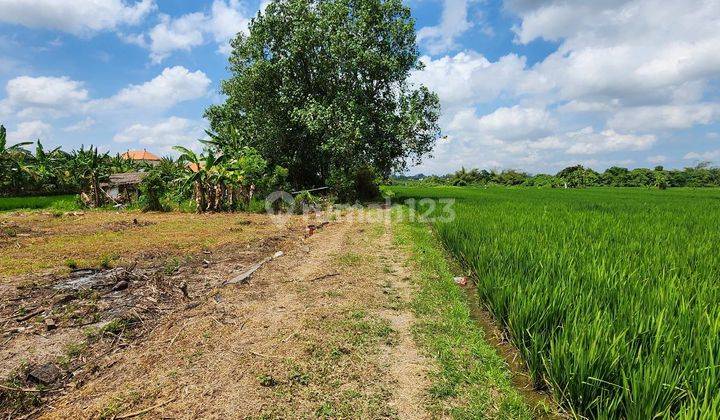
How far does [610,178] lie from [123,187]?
195 feet

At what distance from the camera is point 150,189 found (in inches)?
651

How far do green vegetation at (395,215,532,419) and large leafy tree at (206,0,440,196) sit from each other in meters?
12.8

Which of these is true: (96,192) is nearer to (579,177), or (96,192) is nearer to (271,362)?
(271,362)

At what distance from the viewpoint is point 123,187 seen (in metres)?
20.6

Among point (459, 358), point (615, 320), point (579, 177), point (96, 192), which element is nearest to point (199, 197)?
point (96, 192)

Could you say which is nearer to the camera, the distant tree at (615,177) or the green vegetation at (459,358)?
the green vegetation at (459,358)

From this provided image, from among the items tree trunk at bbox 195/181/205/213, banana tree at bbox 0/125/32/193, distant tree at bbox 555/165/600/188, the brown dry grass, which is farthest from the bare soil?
distant tree at bbox 555/165/600/188

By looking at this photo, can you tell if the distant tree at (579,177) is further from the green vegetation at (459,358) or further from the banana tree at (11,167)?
the banana tree at (11,167)

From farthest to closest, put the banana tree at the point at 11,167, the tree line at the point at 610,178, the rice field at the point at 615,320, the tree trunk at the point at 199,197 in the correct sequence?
1. the tree line at the point at 610,178
2. the banana tree at the point at 11,167
3. the tree trunk at the point at 199,197
4. the rice field at the point at 615,320

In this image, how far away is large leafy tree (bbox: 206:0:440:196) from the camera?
1791 cm

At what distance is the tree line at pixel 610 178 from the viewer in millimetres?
48500

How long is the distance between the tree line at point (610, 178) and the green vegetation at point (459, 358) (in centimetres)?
3660

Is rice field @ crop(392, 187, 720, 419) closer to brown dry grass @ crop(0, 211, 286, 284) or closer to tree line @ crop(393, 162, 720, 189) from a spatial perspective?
brown dry grass @ crop(0, 211, 286, 284)

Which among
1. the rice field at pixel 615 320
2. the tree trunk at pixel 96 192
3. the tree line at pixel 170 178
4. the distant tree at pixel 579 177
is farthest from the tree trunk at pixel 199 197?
the distant tree at pixel 579 177
